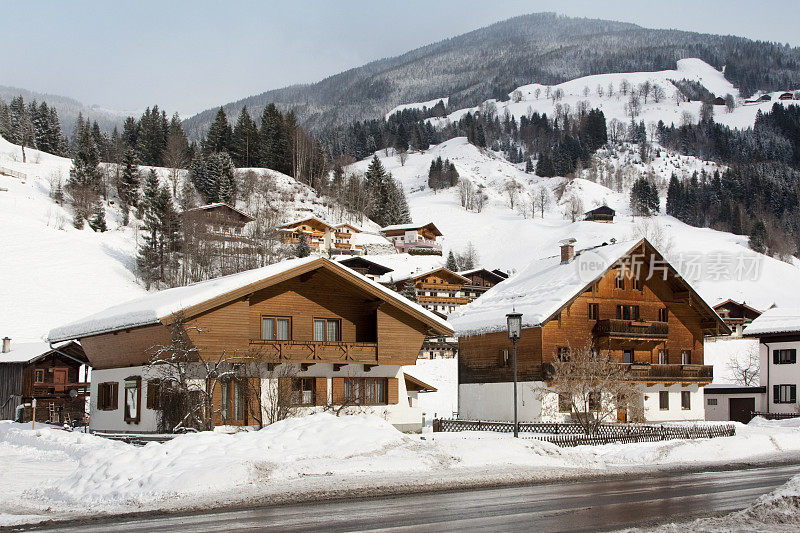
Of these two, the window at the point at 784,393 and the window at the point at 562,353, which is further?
the window at the point at 784,393

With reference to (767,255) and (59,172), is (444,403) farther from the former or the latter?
(767,255)

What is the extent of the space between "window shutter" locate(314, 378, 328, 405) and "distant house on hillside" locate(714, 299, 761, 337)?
7610 cm

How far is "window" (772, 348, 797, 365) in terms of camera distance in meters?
54.4

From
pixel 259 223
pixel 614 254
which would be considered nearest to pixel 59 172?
pixel 259 223

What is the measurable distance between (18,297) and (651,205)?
159171mm

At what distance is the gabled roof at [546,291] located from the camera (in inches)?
1784

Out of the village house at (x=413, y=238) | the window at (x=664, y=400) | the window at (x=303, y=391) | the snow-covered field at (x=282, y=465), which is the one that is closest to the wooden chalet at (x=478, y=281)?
the village house at (x=413, y=238)

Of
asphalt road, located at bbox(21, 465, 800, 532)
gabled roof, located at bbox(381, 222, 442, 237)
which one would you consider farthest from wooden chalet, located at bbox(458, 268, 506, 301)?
asphalt road, located at bbox(21, 465, 800, 532)

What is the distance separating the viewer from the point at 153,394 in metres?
31.7

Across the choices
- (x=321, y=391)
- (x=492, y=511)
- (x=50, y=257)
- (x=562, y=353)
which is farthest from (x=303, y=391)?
(x=50, y=257)

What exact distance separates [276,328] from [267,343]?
71.5 inches

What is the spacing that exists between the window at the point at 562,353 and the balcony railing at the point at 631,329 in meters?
2.91

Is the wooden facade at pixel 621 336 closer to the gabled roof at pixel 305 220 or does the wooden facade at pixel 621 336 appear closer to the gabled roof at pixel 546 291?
the gabled roof at pixel 546 291

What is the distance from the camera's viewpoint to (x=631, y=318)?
50219 mm
